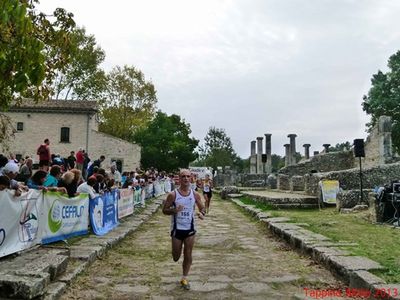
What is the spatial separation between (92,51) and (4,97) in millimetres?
41631

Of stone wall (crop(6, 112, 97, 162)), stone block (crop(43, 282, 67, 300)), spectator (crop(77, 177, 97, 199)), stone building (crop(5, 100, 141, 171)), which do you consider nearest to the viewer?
stone block (crop(43, 282, 67, 300))

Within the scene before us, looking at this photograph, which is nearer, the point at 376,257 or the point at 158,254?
the point at 376,257

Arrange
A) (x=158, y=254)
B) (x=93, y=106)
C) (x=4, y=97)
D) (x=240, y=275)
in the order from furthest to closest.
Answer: (x=93, y=106), (x=158, y=254), (x=240, y=275), (x=4, y=97)

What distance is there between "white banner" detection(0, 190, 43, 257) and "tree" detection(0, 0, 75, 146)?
1.46m

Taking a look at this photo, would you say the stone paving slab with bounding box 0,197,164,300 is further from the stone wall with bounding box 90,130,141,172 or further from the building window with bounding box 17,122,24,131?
the building window with bounding box 17,122,24,131

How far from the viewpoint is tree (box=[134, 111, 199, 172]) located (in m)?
49.2

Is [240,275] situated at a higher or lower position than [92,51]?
lower

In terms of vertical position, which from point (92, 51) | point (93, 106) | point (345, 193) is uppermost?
point (92, 51)

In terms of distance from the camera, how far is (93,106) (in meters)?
40.6

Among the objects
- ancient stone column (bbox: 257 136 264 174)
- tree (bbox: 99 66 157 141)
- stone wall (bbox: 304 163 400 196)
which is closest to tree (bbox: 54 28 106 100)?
tree (bbox: 99 66 157 141)

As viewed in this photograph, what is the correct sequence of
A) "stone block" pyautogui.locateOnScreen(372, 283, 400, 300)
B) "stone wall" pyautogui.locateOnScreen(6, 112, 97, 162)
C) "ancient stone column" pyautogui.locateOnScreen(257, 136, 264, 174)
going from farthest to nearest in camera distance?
"ancient stone column" pyautogui.locateOnScreen(257, 136, 264, 174), "stone wall" pyautogui.locateOnScreen(6, 112, 97, 162), "stone block" pyautogui.locateOnScreen(372, 283, 400, 300)

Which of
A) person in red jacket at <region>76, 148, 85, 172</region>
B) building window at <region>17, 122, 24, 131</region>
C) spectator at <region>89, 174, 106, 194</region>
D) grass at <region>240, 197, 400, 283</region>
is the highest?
building window at <region>17, 122, 24, 131</region>

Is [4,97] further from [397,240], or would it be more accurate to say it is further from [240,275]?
[397,240]

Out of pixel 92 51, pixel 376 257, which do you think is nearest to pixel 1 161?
pixel 376 257
